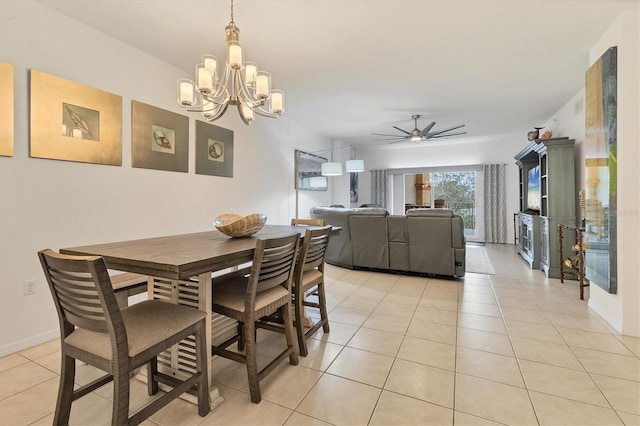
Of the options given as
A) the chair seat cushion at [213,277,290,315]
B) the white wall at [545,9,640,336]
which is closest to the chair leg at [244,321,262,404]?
the chair seat cushion at [213,277,290,315]

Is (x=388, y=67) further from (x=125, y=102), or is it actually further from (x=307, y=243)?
(x=125, y=102)

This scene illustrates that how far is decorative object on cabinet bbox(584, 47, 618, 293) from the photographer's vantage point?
242 centimetres

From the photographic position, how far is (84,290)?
1138 mm

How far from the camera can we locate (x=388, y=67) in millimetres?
3303

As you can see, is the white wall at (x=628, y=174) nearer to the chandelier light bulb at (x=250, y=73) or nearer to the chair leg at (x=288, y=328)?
the chair leg at (x=288, y=328)

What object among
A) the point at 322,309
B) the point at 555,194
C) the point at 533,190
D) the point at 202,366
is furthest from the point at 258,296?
the point at 533,190

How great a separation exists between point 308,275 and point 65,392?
146 cm

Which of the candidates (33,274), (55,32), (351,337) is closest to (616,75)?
(351,337)

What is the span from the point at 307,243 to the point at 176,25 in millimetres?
2116

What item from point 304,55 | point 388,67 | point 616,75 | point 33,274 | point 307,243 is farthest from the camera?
point 388,67

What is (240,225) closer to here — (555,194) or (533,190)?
(555,194)

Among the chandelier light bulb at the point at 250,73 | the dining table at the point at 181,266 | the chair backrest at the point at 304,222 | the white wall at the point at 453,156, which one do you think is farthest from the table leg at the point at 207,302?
the white wall at the point at 453,156

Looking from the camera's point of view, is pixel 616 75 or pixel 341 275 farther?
pixel 341 275

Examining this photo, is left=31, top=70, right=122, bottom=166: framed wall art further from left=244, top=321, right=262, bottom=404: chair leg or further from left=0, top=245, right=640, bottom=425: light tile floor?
left=244, top=321, right=262, bottom=404: chair leg
